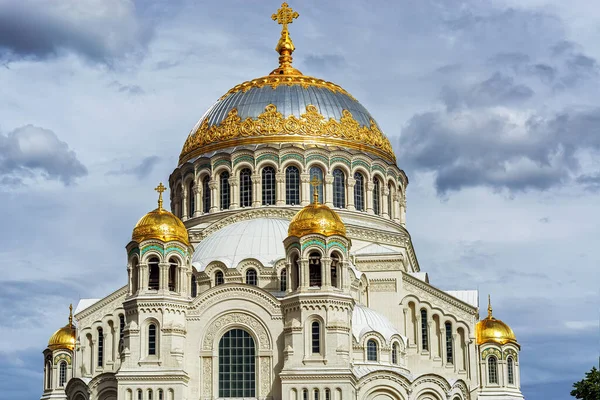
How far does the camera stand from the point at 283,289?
1962 inches

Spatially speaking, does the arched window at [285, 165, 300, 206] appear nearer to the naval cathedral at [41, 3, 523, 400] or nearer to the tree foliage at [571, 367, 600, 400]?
the naval cathedral at [41, 3, 523, 400]

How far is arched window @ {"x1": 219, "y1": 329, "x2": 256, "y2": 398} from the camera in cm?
4591

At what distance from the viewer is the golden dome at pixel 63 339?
5766 centimetres

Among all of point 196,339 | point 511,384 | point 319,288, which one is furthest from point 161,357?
point 511,384

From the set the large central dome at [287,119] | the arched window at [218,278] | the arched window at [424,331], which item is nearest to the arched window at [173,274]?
the arched window at [218,278]

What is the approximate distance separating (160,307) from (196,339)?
175 centimetres

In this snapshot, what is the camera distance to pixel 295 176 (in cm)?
5631

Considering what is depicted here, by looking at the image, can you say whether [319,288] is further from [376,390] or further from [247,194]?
[247,194]

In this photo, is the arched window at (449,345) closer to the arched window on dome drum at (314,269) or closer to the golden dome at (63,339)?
the arched window on dome drum at (314,269)

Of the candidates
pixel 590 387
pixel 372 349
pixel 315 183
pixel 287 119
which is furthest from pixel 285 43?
pixel 590 387

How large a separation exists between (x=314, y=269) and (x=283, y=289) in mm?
3765

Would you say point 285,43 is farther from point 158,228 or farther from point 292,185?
point 158,228

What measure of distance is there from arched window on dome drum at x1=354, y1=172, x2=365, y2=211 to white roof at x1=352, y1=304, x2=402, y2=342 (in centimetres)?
795

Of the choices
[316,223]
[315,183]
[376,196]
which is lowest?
[316,223]
